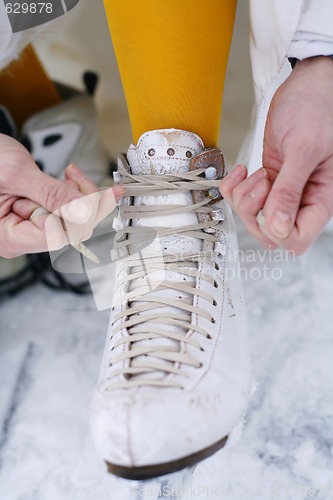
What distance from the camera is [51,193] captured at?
22.1 inches

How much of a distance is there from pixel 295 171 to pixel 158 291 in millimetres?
183

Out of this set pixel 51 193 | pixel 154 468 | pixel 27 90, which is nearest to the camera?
pixel 154 468

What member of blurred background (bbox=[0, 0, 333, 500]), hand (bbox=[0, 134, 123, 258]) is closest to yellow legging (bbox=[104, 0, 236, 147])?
hand (bbox=[0, 134, 123, 258])

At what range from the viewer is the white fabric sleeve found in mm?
529

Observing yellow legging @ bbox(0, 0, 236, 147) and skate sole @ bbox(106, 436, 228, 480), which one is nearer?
skate sole @ bbox(106, 436, 228, 480)

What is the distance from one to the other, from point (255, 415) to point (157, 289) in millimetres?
180

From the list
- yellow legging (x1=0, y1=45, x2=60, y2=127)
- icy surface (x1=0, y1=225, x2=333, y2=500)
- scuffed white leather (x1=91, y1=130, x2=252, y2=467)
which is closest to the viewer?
scuffed white leather (x1=91, y1=130, x2=252, y2=467)

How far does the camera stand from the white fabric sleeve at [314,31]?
0.53 m

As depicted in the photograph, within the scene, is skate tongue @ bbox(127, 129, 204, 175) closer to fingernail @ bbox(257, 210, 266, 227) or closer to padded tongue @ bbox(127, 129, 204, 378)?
padded tongue @ bbox(127, 129, 204, 378)

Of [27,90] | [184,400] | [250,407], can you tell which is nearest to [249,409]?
[250,407]

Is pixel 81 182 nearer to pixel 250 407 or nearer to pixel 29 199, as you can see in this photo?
pixel 29 199

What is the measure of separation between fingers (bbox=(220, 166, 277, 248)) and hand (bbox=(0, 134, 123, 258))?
0.43ft

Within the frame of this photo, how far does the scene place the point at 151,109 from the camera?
0.62 meters

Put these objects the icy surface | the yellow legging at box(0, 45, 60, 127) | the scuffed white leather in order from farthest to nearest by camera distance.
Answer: the yellow legging at box(0, 45, 60, 127) → the icy surface → the scuffed white leather
